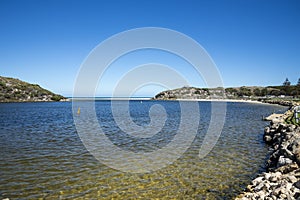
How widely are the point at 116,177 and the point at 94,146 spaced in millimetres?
7936

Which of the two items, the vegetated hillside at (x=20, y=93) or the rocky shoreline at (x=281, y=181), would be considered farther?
the vegetated hillside at (x=20, y=93)

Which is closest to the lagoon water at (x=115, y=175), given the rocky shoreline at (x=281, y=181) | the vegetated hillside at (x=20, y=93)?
the rocky shoreline at (x=281, y=181)

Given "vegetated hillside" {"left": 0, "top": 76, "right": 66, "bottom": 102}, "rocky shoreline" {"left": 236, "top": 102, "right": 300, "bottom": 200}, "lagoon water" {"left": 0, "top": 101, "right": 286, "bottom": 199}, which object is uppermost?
"vegetated hillside" {"left": 0, "top": 76, "right": 66, "bottom": 102}

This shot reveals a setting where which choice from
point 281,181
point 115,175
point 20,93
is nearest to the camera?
point 281,181

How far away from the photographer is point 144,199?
394 inches

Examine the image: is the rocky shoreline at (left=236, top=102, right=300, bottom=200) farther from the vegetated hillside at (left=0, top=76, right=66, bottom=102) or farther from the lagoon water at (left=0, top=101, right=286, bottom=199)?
the vegetated hillside at (left=0, top=76, right=66, bottom=102)

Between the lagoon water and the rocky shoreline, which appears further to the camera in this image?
the lagoon water

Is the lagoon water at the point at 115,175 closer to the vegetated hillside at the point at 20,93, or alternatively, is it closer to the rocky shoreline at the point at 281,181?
the rocky shoreline at the point at 281,181

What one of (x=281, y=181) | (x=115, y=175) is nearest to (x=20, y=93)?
(x=115, y=175)

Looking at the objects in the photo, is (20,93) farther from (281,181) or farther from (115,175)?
(281,181)

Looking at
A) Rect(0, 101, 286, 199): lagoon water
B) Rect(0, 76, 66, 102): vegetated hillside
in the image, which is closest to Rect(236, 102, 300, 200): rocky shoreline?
Rect(0, 101, 286, 199): lagoon water

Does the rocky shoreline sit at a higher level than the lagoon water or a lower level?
higher

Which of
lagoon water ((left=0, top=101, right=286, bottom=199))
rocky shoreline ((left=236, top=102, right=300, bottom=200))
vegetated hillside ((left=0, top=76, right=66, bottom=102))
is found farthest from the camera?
vegetated hillside ((left=0, top=76, right=66, bottom=102))

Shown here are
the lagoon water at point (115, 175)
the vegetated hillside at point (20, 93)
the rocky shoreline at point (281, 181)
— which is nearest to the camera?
the rocky shoreline at point (281, 181)
